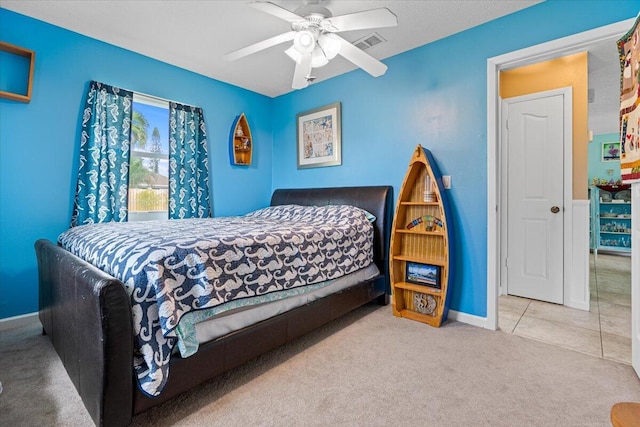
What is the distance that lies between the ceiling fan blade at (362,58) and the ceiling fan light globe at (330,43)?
34 mm

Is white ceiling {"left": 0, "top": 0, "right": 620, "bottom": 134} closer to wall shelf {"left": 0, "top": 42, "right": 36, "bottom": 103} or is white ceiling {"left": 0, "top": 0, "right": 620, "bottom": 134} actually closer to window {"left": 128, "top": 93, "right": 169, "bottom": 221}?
wall shelf {"left": 0, "top": 42, "right": 36, "bottom": 103}

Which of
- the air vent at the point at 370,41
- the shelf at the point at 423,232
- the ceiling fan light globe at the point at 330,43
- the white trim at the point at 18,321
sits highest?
the air vent at the point at 370,41

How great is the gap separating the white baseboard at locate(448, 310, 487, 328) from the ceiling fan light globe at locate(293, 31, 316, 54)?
2.40m

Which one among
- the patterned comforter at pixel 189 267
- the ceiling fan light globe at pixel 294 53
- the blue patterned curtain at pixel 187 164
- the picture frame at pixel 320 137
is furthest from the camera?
the picture frame at pixel 320 137

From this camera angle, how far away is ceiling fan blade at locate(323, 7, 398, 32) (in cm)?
164

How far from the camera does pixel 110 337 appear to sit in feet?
3.66

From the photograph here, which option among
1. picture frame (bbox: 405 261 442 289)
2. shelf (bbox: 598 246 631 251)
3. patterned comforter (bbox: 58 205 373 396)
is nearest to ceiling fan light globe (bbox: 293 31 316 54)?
patterned comforter (bbox: 58 205 373 396)

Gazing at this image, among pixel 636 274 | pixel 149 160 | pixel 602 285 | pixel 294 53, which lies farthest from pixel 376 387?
pixel 602 285

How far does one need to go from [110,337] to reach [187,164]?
2501 millimetres

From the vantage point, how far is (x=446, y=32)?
2.54m

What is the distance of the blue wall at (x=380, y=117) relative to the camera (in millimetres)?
2299

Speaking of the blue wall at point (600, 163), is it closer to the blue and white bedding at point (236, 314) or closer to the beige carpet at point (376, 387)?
the beige carpet at point (376, 387)

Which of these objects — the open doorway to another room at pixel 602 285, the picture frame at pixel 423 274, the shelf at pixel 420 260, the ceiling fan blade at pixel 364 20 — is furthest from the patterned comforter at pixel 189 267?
the open doorway to another room at pixel 602 285

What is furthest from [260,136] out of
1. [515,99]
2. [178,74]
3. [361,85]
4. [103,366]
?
[103,366]
